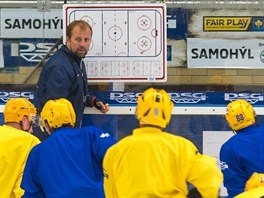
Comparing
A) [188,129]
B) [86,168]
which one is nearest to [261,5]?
[188,129]

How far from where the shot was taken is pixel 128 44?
6.74m

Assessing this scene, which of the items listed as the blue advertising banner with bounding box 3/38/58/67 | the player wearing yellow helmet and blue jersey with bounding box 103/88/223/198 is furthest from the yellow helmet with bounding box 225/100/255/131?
the blue advertising banner with bounding box 3/38/58/67

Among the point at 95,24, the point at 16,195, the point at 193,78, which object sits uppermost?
the point at 95,24

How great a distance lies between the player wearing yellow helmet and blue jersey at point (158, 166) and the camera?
4148 millimetres

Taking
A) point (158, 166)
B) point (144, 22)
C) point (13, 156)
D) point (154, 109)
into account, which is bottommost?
point (13, 156)

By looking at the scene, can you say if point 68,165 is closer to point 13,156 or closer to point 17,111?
point 13,156

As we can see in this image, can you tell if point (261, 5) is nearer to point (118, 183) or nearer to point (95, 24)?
point (95, 24)

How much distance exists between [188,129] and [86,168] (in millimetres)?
1960

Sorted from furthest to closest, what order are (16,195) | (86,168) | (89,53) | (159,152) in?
(89,53), (16,195), (86,168), (159,152)

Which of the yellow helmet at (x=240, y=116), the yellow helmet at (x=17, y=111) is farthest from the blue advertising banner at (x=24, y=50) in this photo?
the yellow helmet at (x=240, y=116)

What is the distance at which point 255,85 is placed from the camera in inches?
265

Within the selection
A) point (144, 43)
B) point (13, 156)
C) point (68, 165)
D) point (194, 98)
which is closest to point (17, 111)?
point (13, 156)

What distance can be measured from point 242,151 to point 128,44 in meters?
1.88

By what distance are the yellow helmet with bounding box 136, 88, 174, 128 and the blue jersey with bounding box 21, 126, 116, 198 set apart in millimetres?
616
